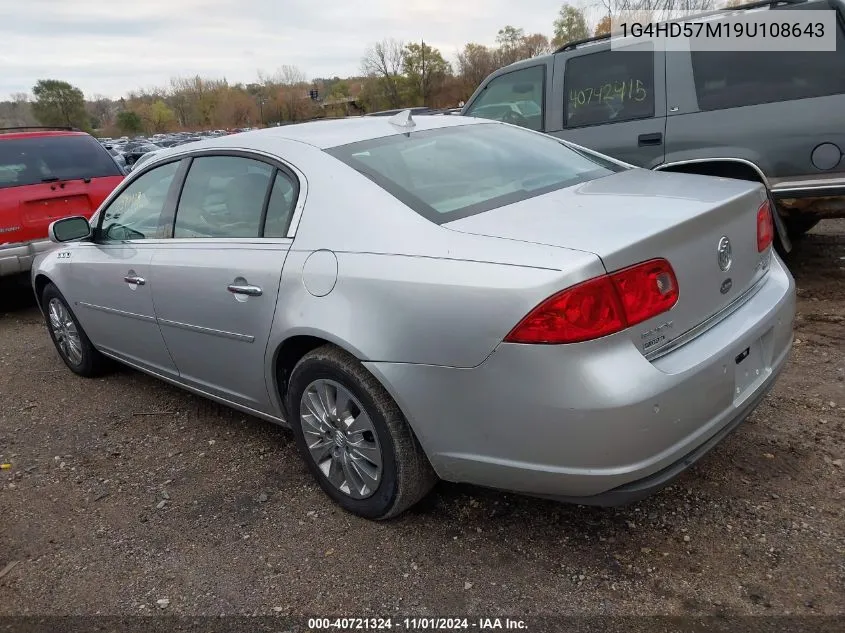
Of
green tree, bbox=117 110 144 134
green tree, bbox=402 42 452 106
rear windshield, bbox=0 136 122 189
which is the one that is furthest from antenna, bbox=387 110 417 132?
green tree, bbox=117 110 144 134

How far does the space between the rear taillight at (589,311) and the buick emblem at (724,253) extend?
46 cm

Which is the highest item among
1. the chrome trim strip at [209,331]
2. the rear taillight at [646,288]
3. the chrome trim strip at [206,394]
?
the rear taillight at [646,288]

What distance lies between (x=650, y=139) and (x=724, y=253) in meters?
3.04

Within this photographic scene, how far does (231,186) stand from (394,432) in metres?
1.52

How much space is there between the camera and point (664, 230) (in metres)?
2.21

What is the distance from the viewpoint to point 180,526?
9.66ft

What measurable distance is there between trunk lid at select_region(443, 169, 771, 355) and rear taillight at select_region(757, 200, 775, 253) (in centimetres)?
3

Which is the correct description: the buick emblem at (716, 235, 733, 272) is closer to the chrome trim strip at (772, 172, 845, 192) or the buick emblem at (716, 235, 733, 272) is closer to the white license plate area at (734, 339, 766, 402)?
the white license plate area at (734, 339, 766, 402)

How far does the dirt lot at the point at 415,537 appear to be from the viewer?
2.35m

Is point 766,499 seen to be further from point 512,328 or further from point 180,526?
point 180,526

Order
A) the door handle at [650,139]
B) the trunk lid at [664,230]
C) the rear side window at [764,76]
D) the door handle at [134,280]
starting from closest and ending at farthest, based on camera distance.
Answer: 1. the trunk lid at [664,230]
2. the door handle at [134,280]
3. the rear side window at [764,76]
4. the door handle at [650,139]

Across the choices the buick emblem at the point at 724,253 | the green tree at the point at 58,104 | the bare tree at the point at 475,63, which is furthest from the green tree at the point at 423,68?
the buick emblem at the point at 724,253

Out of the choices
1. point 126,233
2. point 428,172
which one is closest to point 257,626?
point 428,172

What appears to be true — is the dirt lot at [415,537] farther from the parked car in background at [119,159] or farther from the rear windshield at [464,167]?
the parked car in background at [119,159]
